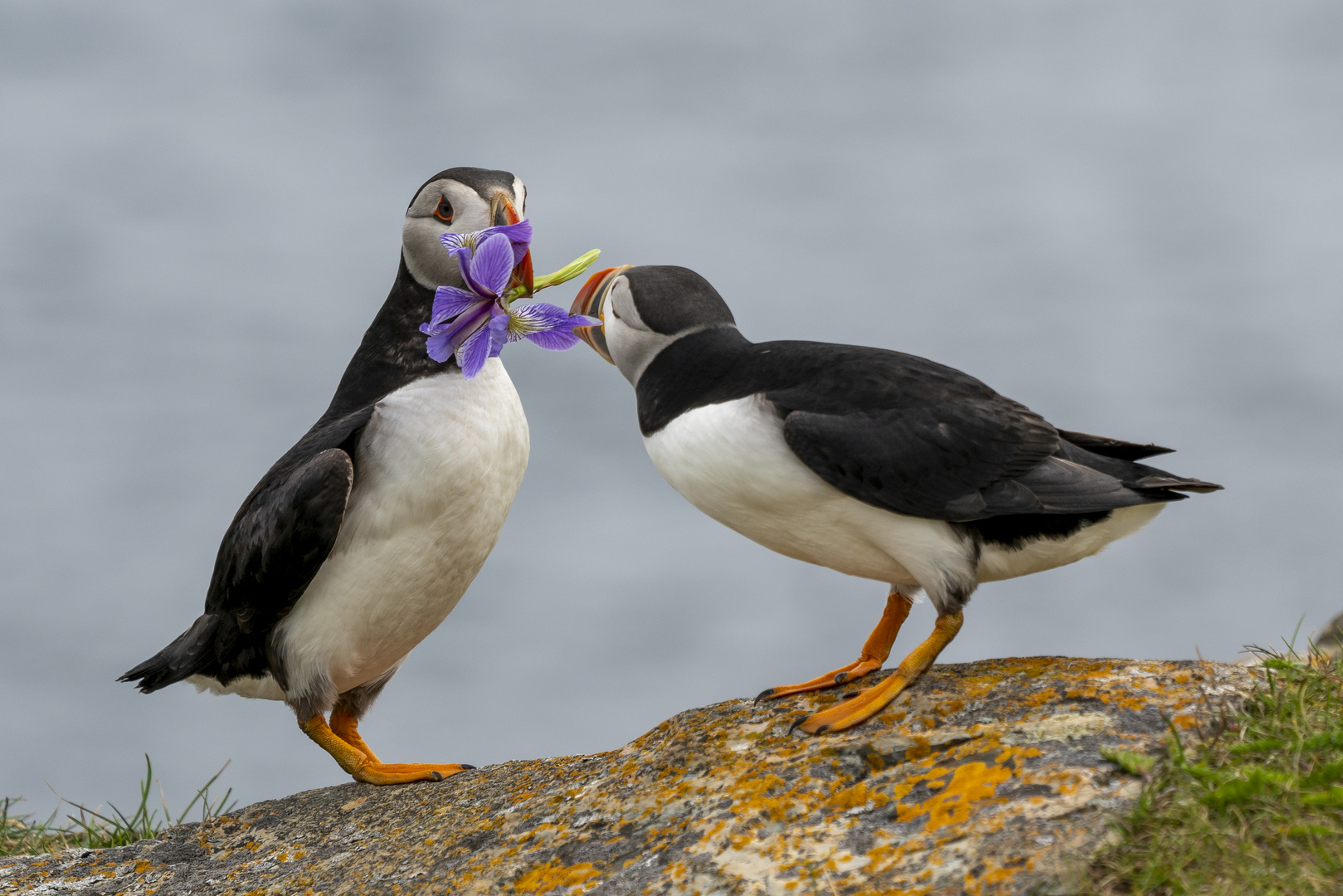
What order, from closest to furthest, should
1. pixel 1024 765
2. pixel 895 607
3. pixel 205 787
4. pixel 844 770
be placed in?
1. pixel 1024 765
2. pixel 844 770
3. pixel 895 607
4. pixel 205 787

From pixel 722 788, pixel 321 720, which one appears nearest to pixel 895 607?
pixel 722 788

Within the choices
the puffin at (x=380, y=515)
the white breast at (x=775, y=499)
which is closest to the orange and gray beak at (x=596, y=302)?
the puffin at (x=380, y=515)

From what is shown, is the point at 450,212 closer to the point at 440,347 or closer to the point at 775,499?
the point at 440,347

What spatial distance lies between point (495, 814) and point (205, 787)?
2.72 m

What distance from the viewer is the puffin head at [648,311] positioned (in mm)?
5297

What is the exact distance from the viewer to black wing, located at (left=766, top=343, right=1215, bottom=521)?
4621 millimetres

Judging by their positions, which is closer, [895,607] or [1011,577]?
[1011,577]

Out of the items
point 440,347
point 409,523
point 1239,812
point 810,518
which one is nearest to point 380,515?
point 409,523

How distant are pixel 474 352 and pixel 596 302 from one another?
748mm

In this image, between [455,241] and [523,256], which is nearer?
[455,241]

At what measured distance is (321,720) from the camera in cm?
596

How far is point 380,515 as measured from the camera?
555cm

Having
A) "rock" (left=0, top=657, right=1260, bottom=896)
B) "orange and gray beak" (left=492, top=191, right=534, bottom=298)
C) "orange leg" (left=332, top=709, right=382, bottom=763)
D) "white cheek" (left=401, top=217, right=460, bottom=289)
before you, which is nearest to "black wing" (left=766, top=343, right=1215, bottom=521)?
"rock" (left=0, top=657, right=1260, bottom=896)

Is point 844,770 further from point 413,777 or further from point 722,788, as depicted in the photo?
point 413,777
